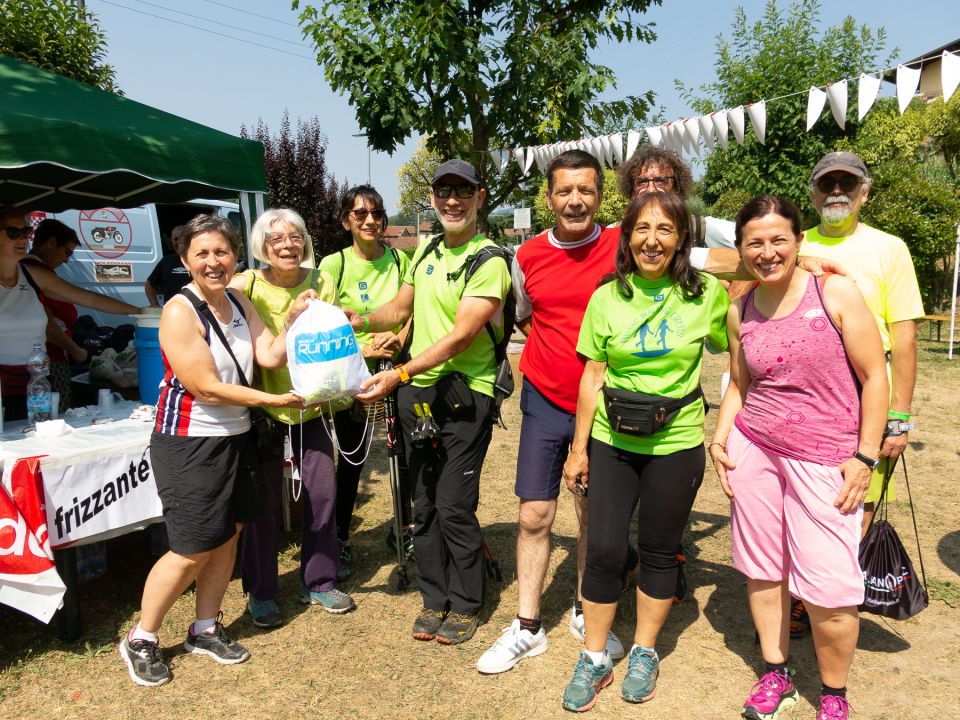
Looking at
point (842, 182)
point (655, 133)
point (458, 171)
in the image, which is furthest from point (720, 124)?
point (458, 171)

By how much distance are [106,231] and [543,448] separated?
691 centimetres

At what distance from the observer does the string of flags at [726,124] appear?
4.97 metres

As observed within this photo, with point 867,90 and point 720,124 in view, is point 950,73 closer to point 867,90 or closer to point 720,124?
point 867,90

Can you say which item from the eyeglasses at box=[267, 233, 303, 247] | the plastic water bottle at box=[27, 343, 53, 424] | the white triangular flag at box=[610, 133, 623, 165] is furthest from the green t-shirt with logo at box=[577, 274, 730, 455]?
the white triangular flag at box=[610, 133, 623, 165]

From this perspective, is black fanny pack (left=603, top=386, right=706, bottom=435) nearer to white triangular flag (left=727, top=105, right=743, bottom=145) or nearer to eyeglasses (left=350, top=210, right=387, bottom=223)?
eyeglasses (left=350, top=210, right=387, bottom=223)

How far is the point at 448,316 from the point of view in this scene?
3016mm

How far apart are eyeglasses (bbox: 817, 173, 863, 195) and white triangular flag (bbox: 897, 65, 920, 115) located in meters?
2.86

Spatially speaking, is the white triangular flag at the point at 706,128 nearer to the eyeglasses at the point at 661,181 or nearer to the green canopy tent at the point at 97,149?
the eyeglasses at the point at 661,181

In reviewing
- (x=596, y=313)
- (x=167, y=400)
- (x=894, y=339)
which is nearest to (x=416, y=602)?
(x=167, y=400)

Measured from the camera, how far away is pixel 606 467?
2.58m

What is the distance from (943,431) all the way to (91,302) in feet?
24.7

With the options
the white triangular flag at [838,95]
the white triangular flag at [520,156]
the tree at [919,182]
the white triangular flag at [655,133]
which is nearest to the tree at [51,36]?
the white triangular flag at [520,156]

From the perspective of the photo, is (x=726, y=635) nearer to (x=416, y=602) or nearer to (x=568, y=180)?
(x=416, y=602)

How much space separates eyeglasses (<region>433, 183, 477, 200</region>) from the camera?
9.74 feet
